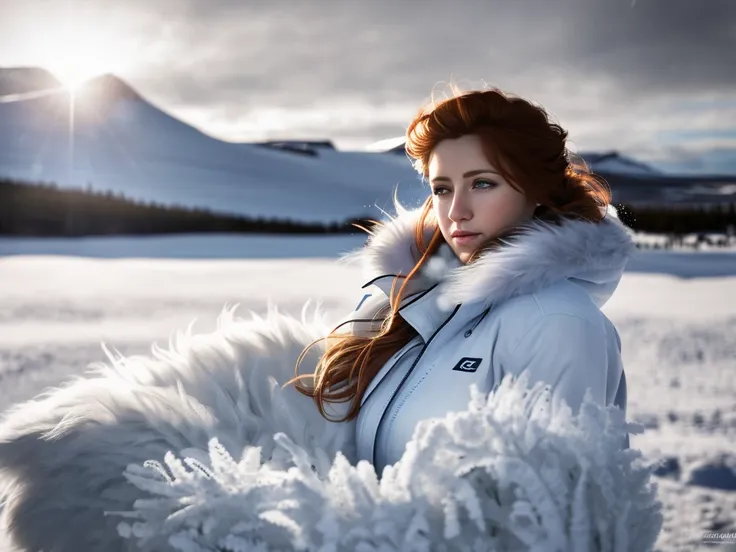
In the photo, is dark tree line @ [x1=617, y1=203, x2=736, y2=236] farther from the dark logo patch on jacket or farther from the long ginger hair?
the dark logo patch on jacket

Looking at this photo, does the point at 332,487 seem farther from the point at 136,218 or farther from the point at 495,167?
the point at 136,218

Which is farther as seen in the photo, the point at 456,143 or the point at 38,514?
the point at 456,143

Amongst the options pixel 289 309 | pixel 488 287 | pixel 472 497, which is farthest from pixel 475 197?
pixel 289 309

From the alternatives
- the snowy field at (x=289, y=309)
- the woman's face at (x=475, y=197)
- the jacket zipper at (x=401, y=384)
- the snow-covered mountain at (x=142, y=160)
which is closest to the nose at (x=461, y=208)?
the woman's face at (x=475, y=197)

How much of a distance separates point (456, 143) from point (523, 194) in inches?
4.7

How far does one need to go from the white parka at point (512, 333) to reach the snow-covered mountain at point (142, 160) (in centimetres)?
193

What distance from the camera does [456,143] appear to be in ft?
2.93

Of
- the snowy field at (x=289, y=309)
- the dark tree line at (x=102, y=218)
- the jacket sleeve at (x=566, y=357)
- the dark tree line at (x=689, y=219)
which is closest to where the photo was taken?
the jacket sleeve at (x=566, y=357)

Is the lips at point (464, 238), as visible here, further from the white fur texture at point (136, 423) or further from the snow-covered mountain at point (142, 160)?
the snow-covered mountain at point (142, 160)

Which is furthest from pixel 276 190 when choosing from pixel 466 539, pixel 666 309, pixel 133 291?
pixel 466 539

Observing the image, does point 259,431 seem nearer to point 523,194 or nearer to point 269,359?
point 269,359

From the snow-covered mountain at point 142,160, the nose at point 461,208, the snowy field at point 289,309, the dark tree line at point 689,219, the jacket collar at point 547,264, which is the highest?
the snow-covered mountain at point 142,160

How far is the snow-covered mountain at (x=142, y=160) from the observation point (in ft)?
9.91

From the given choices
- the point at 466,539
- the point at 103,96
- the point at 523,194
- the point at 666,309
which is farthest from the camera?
the point at 103,96
